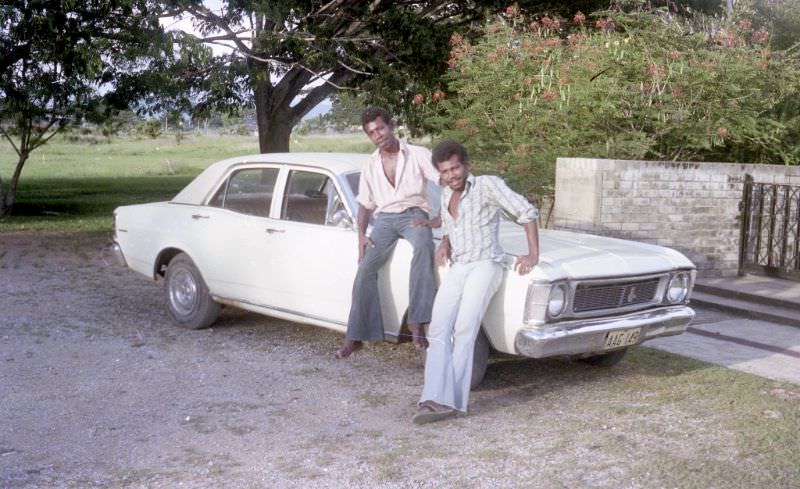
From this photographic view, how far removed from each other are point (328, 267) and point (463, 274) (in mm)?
1604

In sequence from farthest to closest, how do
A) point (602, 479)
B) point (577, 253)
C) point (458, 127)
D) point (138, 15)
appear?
point (138, 15) < point (458, 127) < point (577, 253) < point (602, 479)

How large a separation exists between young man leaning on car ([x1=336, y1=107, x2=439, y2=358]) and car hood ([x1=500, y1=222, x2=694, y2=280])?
62cm

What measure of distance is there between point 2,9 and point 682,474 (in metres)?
12.5

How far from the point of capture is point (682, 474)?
5.01 meters

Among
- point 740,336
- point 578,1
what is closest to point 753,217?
point 740,336

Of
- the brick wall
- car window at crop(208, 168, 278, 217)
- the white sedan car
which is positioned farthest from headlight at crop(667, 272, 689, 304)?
the brick wall

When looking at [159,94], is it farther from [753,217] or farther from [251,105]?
[753,217]

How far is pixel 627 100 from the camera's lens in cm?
1170

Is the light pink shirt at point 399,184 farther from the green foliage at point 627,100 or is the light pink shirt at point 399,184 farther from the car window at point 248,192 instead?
the green foliage at point 627,100

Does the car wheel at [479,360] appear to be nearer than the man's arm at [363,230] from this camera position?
Yes

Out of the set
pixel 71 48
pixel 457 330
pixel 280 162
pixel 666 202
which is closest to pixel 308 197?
pixel 280 162

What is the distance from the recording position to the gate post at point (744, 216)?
11453mm

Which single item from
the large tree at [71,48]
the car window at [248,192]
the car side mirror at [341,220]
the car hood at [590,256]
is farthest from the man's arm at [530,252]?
the large tree at [71,48]

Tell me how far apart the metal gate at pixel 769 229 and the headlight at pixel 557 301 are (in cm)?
561
